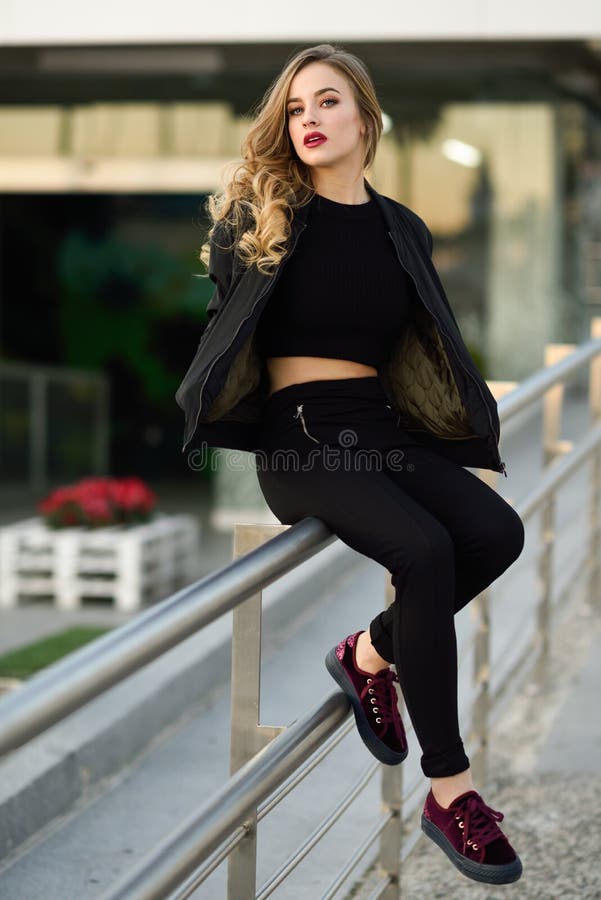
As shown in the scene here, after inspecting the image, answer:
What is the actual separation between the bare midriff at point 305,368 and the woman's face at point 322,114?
0.39 m

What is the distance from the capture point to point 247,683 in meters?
1.90

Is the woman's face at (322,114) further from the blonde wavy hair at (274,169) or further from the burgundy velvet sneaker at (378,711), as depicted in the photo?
the burgundy velvet sneaker at (378,711)

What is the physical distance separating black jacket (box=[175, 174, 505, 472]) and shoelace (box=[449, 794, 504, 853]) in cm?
67

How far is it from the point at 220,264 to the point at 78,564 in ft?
15.4

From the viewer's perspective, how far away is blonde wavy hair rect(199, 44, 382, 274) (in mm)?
2283

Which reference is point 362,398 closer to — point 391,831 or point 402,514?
point 402,514

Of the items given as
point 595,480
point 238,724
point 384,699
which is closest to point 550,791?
point 384,699

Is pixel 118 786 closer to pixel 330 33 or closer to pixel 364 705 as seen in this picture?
pixel 364 705

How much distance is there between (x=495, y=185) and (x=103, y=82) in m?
3.10

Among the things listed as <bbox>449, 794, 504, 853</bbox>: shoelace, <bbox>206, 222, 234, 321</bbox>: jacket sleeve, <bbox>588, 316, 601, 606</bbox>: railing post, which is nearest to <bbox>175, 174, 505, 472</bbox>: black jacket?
<bbox>206, 222, 234, 321</bbox>: jacket sleeve

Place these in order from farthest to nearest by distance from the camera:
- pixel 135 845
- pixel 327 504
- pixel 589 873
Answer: pixel 135 845
pixel 589 873
pixel 327 504

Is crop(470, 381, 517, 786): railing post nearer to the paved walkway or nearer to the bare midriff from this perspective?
the paved walkway

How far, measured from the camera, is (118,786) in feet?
11.3

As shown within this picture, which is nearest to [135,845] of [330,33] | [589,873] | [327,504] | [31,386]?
[589,873]
